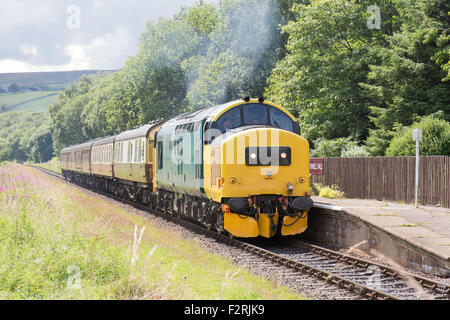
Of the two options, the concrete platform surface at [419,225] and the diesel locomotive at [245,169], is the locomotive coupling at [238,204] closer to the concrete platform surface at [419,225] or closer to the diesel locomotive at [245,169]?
the diesel locomotive at [245,169]

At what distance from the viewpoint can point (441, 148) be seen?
18.7 m

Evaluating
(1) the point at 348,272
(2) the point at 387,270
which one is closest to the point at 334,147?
(1) the point at 348,272

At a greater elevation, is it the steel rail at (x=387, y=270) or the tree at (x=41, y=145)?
the tree at (x=41, y=145)

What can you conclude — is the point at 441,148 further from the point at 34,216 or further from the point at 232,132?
the point at 34,216

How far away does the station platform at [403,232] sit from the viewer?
9.63 meters

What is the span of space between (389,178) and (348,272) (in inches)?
387

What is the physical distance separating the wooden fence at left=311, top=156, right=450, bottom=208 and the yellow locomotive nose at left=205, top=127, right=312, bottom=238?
629 cm

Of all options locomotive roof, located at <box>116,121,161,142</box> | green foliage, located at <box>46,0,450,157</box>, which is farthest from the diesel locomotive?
green foliage, located at <box>46,0,450,157</box>

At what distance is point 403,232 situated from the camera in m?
10.7

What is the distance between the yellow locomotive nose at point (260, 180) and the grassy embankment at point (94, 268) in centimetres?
138

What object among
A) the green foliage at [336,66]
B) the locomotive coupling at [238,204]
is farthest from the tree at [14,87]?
the locomotive coupling at [238,204]

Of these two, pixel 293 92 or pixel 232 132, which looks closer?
pixel 232 132
